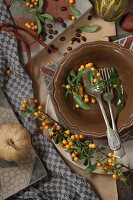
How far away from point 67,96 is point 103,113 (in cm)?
11

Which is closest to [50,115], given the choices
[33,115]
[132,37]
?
[33,115]

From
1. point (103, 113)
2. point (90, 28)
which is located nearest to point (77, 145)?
point (103, 113)

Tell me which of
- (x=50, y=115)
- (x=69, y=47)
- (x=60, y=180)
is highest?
(x=69, y=47)

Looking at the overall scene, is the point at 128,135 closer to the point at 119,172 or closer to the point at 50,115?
the point at 119,172

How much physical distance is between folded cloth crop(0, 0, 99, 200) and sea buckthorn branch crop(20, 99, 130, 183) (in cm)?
4

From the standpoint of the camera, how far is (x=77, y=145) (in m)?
1.25

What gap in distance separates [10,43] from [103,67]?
25 centimetres

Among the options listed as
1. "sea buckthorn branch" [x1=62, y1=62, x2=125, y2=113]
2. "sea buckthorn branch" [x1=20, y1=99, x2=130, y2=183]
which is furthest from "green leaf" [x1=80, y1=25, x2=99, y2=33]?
"sea buckthorn branch" [x1=20, y1=99, x2=130, y2=183]

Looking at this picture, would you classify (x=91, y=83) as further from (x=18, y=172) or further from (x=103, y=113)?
(x=18, y=172)

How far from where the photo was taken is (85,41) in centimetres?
132

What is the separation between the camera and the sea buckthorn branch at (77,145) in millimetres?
1241

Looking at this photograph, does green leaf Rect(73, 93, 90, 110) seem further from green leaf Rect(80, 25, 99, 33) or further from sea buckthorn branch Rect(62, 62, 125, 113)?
green leaf Rect(80, 25, 99, 33)

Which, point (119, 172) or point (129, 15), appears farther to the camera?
point (129, 15)

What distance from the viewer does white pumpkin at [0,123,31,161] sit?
120cm
